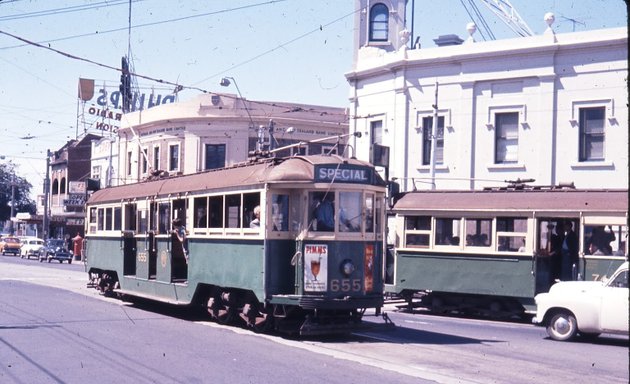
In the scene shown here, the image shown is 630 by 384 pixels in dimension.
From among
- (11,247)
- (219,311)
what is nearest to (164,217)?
(219,311)

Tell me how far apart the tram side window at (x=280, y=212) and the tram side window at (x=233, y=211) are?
1045 millimetres

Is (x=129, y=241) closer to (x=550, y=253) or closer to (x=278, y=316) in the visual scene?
(x=278, y=316)

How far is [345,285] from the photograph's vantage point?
1418 cm

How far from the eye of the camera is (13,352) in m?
11.9

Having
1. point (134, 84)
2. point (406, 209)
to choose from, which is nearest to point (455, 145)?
point (406, 209)

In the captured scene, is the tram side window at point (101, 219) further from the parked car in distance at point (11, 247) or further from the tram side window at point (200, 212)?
the parked car in distance at point (11, 247)

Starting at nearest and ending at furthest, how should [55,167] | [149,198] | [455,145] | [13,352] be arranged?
Result: [13,352], [149,198], [455,145], [55,167]

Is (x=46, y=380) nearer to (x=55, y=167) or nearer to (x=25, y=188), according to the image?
(x=55, y=167)

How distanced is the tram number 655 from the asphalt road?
93cm

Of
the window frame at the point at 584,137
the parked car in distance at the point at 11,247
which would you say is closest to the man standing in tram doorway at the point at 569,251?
the window frame at the point at 584,137

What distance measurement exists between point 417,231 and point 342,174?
6.85 m

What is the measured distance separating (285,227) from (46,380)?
5.64m

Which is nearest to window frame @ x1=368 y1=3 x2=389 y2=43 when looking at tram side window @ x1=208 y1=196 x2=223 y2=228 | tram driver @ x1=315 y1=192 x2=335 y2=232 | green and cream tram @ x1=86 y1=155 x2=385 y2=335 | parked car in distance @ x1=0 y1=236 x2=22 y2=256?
green and cream tram @ x1=86 y1=155 x2=385 y2=335

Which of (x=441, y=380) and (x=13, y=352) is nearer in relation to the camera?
(x=441, y=380)
